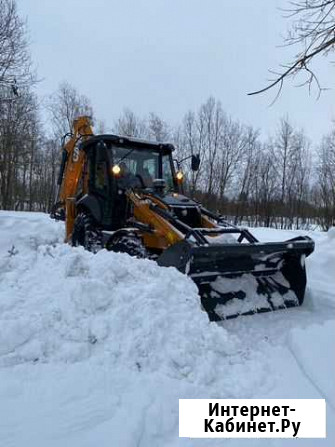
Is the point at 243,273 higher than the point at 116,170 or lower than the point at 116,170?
lower

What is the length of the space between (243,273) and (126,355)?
2.59 metres

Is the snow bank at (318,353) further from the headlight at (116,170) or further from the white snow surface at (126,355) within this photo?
the headlight at (116,170)

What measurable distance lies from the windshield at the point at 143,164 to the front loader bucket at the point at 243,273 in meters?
2.58

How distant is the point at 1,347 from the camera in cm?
356

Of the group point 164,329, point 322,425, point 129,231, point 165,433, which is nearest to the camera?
point 165,433

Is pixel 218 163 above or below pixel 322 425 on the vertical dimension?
above

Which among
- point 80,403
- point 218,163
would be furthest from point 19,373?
point 218,163

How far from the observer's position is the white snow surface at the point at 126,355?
284 cm

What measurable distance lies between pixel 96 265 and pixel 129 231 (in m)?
1.43

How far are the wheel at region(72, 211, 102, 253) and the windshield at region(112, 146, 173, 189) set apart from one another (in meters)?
1.23

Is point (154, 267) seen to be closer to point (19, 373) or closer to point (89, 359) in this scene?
point (89, 359)

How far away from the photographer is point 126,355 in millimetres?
3643

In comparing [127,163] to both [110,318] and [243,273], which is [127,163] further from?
[110,318]

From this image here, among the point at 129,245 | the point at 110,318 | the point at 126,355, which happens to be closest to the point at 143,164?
the point at 129,245
